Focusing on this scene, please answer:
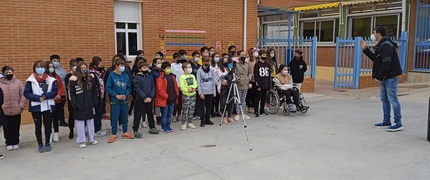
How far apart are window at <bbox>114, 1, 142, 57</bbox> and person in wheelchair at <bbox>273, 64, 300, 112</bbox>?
3843 millimetres

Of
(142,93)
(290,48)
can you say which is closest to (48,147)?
(142,93)

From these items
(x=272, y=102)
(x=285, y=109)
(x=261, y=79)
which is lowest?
(x=285, y=109)

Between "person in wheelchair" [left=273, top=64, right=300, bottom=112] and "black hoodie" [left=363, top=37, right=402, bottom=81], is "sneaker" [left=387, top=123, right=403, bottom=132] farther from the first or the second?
"person in wheelchair" [left=273, top=64, right=300, bottom=112]

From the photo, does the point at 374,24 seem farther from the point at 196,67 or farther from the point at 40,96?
the point at 40,96

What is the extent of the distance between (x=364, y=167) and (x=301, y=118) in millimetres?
3632

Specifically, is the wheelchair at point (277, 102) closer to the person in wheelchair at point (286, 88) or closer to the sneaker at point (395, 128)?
the person in wheelchair at point (286, 88)

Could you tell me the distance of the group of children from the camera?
6352mm

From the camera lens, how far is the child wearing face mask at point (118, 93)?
270 inches

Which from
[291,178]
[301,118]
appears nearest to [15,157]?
[291,178]

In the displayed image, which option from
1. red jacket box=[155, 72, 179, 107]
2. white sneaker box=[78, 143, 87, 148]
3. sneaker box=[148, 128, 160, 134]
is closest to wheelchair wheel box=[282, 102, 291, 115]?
red jacket box=[155, 72, 179, 107]

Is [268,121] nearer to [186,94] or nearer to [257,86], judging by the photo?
[257,86]

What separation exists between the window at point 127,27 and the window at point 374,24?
12.9 metres

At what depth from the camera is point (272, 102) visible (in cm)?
947

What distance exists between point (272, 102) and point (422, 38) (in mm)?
9989
